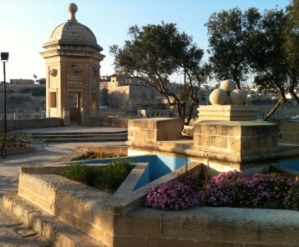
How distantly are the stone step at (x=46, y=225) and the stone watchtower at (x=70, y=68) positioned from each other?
20111mm

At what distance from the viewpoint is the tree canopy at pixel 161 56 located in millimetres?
24000

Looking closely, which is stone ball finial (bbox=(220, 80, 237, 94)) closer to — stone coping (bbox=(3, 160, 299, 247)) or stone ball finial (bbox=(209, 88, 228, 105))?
stone ball finial (bbox=(209, 88, 228, 105))

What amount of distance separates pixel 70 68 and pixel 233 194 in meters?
23.5

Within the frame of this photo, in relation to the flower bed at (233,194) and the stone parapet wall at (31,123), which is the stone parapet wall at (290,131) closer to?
the flower bed at (233,194)

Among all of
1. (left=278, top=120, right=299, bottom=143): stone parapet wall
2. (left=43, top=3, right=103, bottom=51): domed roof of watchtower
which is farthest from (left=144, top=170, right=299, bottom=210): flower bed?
(left=43, top=3, right=103, bottom=51): domed roof of watchtower

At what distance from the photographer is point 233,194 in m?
5.07

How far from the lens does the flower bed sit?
4.48m

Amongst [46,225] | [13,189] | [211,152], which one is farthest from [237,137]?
[13,189]

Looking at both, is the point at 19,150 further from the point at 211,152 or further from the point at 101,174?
the point at 211,152

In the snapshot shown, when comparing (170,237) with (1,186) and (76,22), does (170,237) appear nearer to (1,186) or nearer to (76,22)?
(1,186)

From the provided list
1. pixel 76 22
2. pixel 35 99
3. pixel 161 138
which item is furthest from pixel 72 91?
pixel 35 99

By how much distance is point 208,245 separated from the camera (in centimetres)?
416

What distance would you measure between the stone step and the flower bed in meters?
0.96

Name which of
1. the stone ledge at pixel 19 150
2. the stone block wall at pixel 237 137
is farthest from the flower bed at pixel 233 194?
the stone ledge at pixel 19 150
